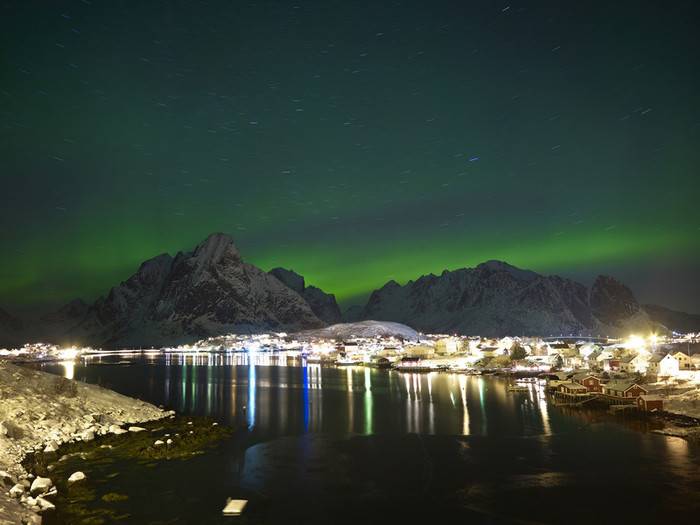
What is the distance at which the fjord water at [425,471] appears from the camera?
66.0ft

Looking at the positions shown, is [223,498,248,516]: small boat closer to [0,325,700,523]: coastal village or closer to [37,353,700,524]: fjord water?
[37,353,700,524]: fjord water

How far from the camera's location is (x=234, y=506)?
67.2ft

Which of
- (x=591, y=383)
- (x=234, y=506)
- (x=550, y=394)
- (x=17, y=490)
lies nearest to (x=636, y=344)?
(x=550, y=394)

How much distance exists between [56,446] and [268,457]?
1124 centimetres

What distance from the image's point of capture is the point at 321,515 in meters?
20.0

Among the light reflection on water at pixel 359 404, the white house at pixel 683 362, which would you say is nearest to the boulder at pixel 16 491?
the light reflection on water at pixel 359 404

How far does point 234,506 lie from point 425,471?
997 centimetres

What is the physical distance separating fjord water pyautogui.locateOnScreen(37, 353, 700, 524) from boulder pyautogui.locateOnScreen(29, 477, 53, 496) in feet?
6.93

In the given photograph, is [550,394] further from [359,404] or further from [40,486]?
[40,486]

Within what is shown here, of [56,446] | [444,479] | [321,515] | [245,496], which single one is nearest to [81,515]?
[245,496]

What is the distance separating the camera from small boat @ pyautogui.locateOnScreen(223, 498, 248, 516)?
19.9 metres

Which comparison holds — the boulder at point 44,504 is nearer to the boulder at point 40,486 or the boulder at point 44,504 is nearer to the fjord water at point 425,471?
the boulder at point 40,486

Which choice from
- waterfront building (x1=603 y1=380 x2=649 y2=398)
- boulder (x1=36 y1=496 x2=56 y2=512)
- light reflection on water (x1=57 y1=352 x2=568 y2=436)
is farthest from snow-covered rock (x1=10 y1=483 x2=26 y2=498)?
waterfront building (x1=603 y1=380 x2=649 y2=398)

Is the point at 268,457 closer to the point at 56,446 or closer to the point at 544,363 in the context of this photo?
the point at 56,446
